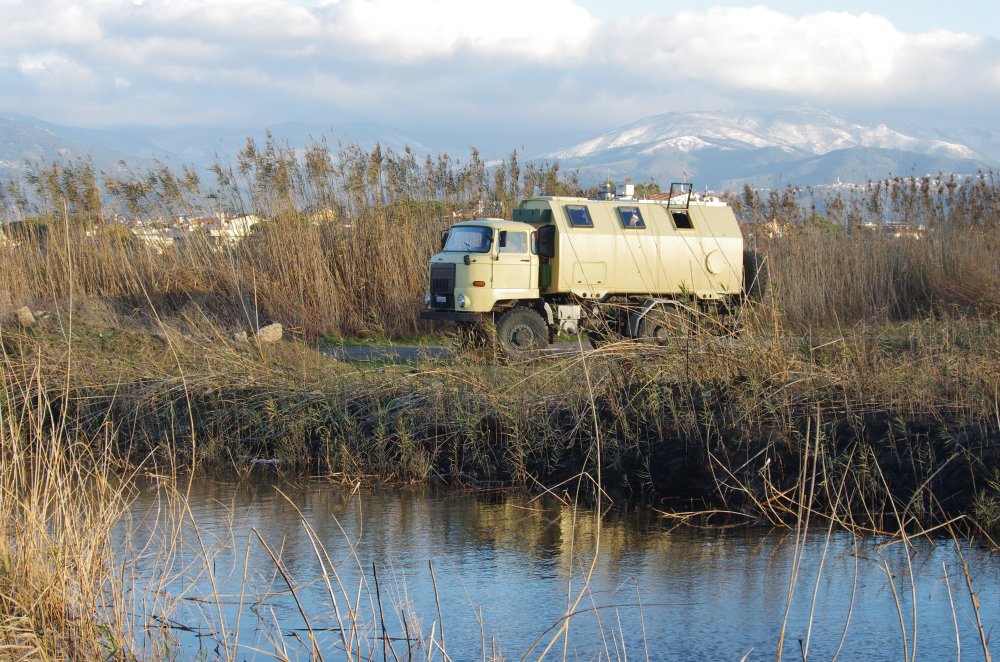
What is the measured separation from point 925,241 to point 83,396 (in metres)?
14.4

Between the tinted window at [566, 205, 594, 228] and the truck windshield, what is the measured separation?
4.10 feet

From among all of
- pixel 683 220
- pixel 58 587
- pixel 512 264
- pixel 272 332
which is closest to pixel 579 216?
pixel 512 264

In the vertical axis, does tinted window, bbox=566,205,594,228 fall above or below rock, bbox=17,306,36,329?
above

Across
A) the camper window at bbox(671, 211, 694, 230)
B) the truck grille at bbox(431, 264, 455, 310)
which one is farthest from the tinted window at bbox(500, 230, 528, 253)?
the camper window at bbox(671, 211, 694, 230)

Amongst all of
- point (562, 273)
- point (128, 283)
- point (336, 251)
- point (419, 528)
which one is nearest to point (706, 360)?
point (419, 528)

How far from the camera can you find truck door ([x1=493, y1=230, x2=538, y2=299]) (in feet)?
49.1

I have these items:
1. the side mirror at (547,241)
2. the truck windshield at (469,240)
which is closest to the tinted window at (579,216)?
the side mirror at (547,241)

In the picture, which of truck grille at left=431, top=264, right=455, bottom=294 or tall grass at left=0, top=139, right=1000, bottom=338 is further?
tall grass at left=0, top=139, right=1000, bottom=338

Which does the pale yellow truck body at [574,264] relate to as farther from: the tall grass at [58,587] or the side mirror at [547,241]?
the tall grass at [58,587]

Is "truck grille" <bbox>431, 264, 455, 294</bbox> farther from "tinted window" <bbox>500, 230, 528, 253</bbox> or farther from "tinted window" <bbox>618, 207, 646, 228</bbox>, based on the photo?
"tinted window" <bbox>618, 207, 646, 228</bbox>

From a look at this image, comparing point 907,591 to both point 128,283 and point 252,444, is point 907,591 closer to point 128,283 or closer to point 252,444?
point 252,444

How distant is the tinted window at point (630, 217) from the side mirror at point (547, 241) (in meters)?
1.09

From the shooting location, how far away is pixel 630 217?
A: 1577cm

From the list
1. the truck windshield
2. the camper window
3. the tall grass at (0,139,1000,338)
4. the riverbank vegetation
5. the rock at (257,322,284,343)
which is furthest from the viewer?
the tall grass at (0,139,1000,338)
